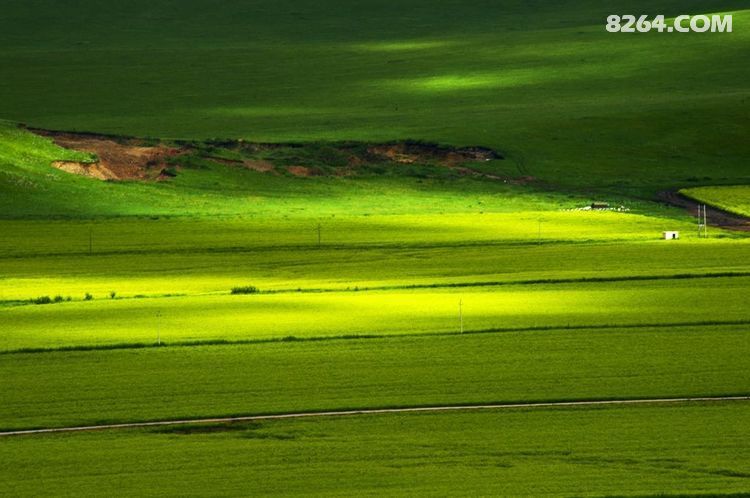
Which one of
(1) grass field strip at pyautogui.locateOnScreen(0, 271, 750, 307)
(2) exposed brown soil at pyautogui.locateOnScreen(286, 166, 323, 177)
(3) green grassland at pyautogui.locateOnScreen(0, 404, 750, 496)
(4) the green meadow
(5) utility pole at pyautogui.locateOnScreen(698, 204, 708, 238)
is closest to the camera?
(3) green grassland at pyautogui.locateOnScreen(0, 404, 750, 496)

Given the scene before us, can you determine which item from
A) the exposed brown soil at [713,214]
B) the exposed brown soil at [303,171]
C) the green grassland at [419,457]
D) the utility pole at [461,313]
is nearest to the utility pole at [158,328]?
the utility pole at [461,313]

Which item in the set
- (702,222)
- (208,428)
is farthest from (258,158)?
(208,428)

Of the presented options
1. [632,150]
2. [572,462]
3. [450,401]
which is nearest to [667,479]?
[572,462]

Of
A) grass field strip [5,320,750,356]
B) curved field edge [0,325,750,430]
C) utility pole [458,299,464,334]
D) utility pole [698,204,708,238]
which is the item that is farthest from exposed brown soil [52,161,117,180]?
curved field edge [0,325,750,430]

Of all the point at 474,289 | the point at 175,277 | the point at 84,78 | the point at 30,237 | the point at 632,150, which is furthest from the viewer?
the point at 84,78

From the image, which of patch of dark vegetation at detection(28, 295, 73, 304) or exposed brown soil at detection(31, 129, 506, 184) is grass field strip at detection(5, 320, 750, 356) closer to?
patch of dark vegetation at detection(28, 295, 73, 304)

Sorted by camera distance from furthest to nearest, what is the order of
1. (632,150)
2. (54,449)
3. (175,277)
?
(632,150)
(175,277)
(54,449)

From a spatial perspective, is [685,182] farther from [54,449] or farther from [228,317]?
[54,449]

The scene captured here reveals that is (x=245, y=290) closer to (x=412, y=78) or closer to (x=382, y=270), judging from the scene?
(x=382, y=270)
